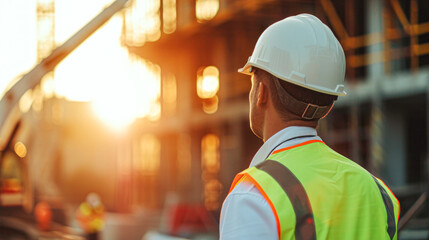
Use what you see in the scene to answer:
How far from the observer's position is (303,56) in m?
1.94

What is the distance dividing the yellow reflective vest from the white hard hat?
203mm

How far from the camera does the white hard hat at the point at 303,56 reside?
1915 millimetres

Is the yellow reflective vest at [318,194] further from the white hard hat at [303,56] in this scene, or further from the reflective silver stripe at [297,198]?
the white hard hat at [303,56]

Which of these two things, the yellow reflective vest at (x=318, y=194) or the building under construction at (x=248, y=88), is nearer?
the yellow reflective vest at (x=318, y=194)

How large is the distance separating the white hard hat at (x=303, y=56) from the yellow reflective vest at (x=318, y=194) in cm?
20

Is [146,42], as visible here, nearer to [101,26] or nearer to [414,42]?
[414,42]

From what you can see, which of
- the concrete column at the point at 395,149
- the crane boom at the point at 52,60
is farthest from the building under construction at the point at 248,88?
the crane boom at the point at 52,60

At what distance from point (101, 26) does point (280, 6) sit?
15335mm

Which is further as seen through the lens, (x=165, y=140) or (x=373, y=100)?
(x=165, y=140)

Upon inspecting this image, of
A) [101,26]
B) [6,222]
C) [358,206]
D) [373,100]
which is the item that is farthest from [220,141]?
[358,206]

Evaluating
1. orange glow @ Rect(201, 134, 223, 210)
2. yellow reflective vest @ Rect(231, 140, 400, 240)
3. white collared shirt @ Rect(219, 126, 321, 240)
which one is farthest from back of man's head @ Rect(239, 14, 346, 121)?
orange glow @ Rect(201, 134, 223, 210)

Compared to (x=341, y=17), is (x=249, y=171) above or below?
below

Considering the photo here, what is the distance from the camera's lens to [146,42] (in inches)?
1038

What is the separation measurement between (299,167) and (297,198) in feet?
0.37
